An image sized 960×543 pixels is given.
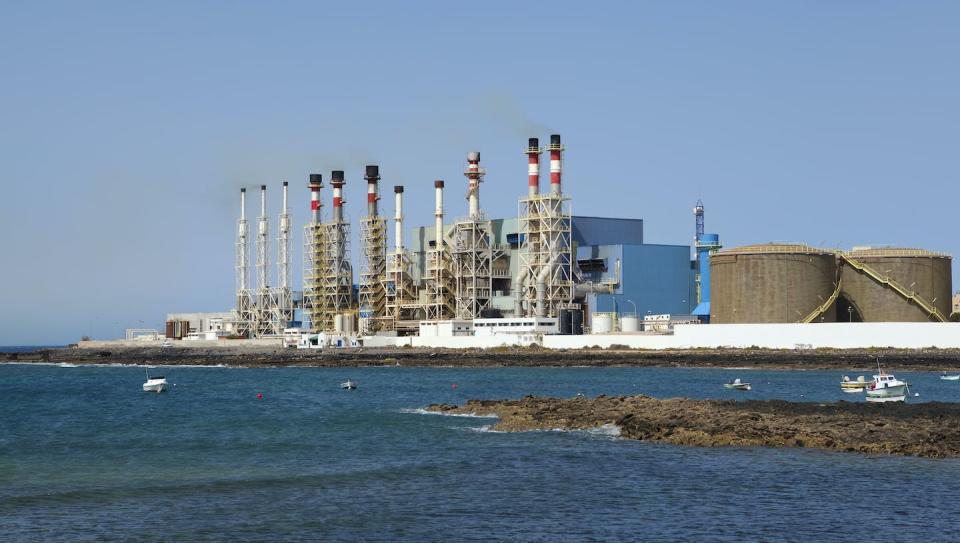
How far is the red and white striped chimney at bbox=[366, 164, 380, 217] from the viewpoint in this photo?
158000 mm

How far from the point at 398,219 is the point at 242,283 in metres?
33.1

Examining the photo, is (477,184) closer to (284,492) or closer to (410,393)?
(410,393)

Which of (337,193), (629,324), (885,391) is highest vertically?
(337,193)

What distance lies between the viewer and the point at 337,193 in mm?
162250

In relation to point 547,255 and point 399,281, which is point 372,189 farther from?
point 547,255

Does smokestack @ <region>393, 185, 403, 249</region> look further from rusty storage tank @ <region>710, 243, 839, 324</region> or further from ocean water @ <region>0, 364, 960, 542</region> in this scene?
ocean water @ <region>0, 364, 960, 542</region>

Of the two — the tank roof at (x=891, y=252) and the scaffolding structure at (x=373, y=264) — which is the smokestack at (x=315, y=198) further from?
the tank roof at (x=891, y=252)

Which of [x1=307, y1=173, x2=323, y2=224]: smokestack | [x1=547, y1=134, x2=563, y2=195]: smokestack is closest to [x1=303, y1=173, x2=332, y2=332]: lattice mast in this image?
[x1=307, y1=173, x2=323, y2=224]: smokestack

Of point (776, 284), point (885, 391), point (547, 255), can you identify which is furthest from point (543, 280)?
point (885, 391)

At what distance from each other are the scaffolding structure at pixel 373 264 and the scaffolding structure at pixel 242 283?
24.7 m

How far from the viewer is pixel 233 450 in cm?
4688

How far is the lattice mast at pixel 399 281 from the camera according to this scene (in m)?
155

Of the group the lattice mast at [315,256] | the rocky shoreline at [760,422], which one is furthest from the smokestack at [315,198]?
the rocky shoreline at [760,422]

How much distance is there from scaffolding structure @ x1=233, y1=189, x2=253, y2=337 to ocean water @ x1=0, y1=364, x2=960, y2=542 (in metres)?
113
